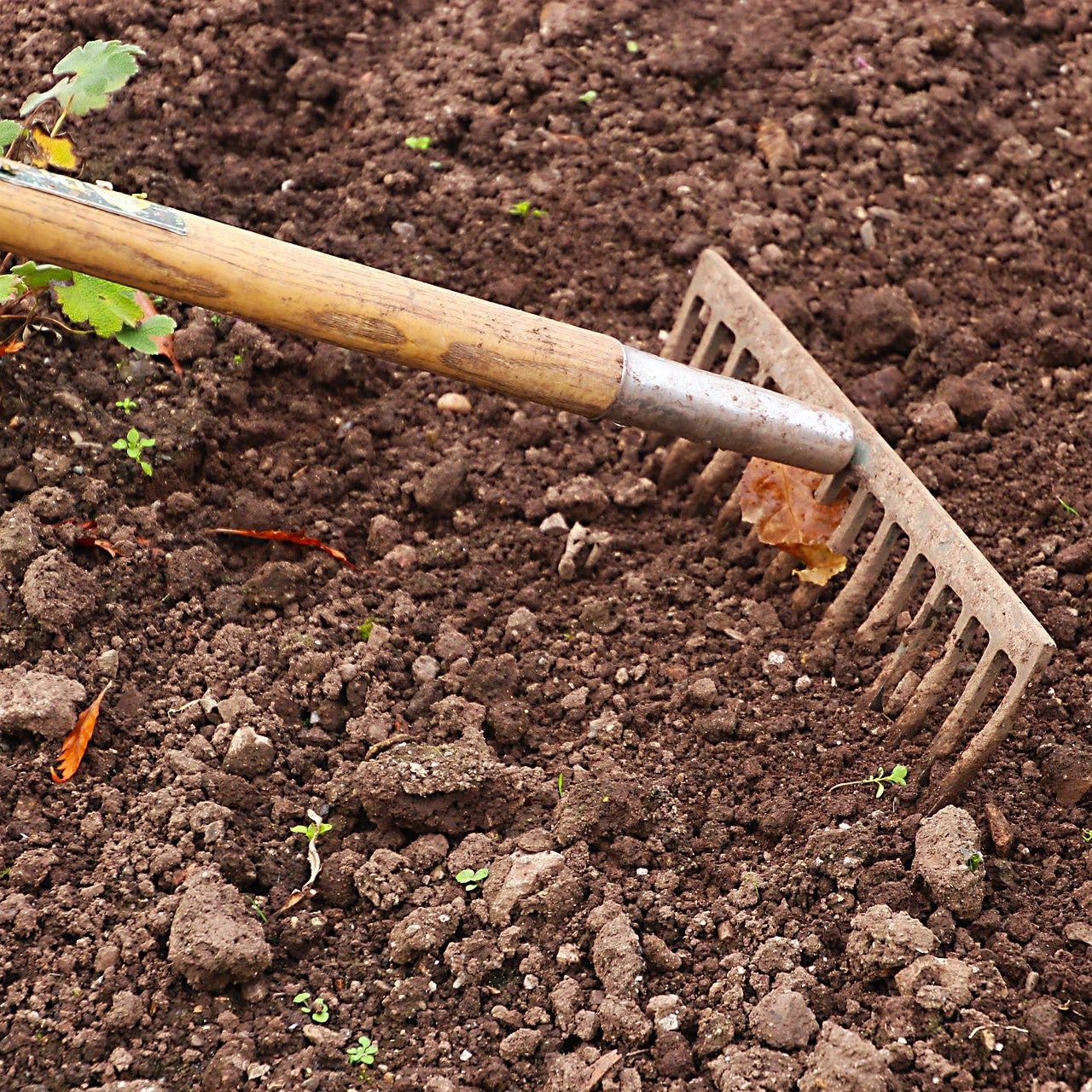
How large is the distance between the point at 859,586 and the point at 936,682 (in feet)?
1.18

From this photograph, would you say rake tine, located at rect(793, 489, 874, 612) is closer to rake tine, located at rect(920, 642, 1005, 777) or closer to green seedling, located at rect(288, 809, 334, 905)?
rake tine, located at rect(920, 642, 1005, 777)

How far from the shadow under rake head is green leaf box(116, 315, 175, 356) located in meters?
1.36

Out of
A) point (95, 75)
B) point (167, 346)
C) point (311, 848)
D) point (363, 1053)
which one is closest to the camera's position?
point (363, 1053)

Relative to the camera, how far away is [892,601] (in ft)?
9.48

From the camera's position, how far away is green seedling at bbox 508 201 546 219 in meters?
3.80

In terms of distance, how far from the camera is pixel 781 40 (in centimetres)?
418

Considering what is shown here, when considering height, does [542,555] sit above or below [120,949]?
above

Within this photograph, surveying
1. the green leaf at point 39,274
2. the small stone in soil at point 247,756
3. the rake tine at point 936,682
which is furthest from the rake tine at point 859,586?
the green leaf at point 39,274

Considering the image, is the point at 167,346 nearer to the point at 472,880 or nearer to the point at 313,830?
the point at 313,830

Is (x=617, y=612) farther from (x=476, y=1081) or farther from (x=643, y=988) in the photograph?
(x=476, y=1081)

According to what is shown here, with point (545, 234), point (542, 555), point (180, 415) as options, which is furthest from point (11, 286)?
point (545, 234)

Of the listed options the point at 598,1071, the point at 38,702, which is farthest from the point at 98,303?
the point at 598,1071

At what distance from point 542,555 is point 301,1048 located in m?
1.39

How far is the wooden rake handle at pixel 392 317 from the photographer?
89.4 inches
